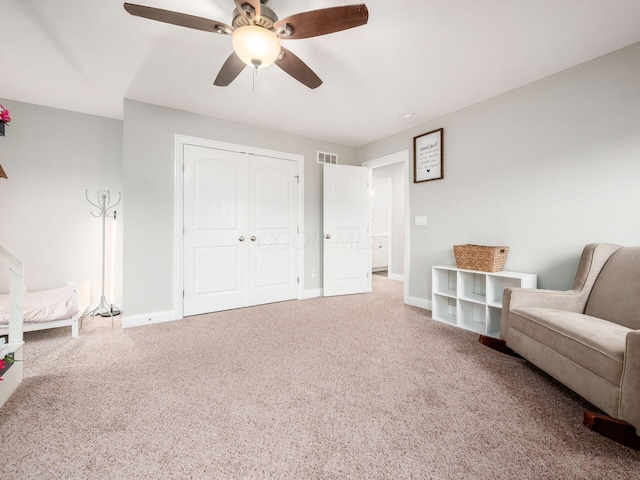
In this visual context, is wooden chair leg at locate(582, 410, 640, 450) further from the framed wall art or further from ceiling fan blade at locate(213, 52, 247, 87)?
ceiling fan blade at locate(213, 52, 247, 87)

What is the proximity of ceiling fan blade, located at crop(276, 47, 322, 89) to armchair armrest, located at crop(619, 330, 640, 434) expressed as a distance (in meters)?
2.29

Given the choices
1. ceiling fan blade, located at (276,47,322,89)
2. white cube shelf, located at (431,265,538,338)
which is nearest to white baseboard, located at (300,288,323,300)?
white cube shelf, located at (431,265,538,338)

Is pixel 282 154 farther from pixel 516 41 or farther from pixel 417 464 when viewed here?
pixel 417 464

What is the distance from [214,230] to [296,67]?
2.14 meters

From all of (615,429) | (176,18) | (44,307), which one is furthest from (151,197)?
(615,429)

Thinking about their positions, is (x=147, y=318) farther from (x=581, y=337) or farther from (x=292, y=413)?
(x=581, y=337)

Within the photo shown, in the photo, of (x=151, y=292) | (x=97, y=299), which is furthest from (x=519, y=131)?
(x=97, y=299)

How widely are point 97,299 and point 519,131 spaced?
5165 millimetres

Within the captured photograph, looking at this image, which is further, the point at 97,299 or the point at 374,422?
the point at 97,299

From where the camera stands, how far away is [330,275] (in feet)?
13.4

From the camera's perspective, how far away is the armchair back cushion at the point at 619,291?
1646 millimetres

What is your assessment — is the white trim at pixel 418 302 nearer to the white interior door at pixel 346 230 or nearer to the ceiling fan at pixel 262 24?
the white interior door at pixel 346 230

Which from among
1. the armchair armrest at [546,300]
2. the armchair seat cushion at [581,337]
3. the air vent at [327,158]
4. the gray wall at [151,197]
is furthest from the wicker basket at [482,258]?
the gray wall at [151,197]

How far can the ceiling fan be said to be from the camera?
1.37 m
